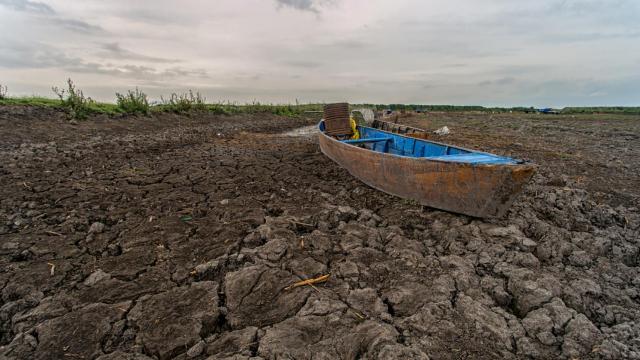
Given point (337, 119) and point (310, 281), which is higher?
point (337, 119)

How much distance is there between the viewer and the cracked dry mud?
2332 mm

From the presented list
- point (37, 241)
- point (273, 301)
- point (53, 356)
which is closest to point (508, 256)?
point (273, 301)

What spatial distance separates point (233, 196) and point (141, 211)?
1215mm

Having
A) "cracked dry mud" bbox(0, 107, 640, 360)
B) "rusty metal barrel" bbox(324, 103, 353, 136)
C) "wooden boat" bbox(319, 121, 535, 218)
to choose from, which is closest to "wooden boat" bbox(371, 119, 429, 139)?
"rusty metal barrel" bbox(324, 103, 353, 136)

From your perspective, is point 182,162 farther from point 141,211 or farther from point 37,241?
point 37,241

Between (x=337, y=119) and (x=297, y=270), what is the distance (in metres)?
7.14

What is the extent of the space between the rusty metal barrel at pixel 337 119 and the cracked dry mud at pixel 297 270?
4.11 metres

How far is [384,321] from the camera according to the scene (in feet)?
8.30

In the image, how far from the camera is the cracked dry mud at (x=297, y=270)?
91.8 inches

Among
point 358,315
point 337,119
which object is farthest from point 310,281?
point 337,119

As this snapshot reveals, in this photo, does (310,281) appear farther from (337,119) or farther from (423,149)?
(337,119)

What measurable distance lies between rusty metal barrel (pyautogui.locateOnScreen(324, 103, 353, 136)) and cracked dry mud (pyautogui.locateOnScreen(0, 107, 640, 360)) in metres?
4.11

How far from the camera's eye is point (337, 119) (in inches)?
381

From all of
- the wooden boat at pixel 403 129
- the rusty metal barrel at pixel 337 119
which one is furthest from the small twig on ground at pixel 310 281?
the rusty metal barrel at pixel 337 119
